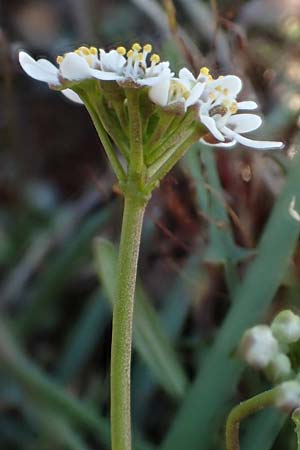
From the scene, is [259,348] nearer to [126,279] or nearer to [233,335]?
[126,279]

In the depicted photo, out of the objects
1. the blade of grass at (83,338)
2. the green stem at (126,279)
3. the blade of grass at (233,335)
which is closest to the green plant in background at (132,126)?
the green stem at (126,279)

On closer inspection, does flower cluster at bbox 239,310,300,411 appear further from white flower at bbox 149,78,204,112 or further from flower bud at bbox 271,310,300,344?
white flower at bbox 149,78,204,112

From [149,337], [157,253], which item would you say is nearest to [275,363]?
[149,337]

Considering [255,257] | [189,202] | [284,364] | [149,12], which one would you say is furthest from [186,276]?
[284,364]

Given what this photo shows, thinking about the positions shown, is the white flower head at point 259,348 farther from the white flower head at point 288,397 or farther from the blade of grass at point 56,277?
the blade of grass at point 56,277

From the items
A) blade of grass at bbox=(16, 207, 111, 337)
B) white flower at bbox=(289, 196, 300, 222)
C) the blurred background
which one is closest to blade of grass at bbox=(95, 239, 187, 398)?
the blurred background

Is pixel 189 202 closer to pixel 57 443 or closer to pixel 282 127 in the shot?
pixel 282 127
